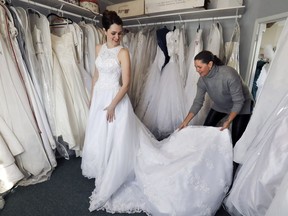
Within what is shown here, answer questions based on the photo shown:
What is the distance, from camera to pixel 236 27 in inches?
75.5

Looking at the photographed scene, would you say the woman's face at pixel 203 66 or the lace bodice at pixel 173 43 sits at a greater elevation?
the lace bodice at pixel 173 43

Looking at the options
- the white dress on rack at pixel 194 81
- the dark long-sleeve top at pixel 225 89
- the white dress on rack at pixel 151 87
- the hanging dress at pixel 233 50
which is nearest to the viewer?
the dark long-sleeve top at pixel 225 89

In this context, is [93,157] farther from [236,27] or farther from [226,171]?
[236,27]

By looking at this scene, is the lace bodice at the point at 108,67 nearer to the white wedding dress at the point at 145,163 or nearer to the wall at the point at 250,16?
the white wedding dress at the point at 145,163

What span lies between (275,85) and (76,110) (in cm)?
156

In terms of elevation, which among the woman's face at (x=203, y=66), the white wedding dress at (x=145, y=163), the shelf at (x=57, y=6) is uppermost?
the shelf at (x=57, y=6)

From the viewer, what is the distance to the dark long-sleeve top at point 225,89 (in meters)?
1.34

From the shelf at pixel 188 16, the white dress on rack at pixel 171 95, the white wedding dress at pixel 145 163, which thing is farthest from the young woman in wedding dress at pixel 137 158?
the shelf at pixel 188 16

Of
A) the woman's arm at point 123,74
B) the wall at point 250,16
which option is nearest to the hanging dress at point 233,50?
the wall at point 250,16

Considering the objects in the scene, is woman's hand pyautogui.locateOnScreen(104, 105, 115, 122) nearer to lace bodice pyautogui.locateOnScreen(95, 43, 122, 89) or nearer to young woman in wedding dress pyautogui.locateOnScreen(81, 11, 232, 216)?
young woman in wedding dress pyautogui.locateOnScreen(81, 11, 232, 216)

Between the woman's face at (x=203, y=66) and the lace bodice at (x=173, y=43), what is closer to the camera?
the woman's face at (x=203, y=66)

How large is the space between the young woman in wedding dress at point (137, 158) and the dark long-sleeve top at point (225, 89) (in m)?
0.30

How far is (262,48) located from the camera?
174 centimetres

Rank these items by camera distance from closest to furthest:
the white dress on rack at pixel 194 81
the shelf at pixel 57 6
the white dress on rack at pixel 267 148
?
the white dress on rack at pixel 267 148, the shelf at pixel 57 6, the white dress on rack at pixel 194 81
